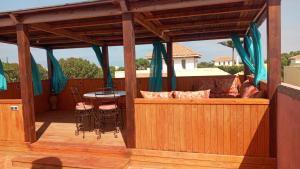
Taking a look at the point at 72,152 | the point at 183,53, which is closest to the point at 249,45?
the point at 72,152

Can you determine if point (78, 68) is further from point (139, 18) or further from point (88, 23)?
point (139, 18)

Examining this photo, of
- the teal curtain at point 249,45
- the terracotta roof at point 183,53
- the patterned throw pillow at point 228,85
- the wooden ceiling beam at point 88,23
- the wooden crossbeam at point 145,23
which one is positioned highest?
the terracotta roof at point 183,53

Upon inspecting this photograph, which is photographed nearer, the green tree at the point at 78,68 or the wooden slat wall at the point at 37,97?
the wooden slat wall at the point at 37,97

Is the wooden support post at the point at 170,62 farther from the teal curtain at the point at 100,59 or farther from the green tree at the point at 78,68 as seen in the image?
the green tree at the point at 78,68

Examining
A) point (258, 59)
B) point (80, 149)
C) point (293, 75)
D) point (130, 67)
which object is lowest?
point (80, 149)

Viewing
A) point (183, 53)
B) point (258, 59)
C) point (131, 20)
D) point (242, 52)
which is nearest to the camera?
point (131, 20)

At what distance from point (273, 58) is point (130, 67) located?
220cm

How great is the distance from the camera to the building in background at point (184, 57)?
66.9ft

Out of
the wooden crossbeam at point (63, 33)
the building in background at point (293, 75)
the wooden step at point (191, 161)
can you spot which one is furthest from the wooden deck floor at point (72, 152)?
the building in background at point (293, 75)

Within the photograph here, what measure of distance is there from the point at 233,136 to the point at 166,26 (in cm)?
334

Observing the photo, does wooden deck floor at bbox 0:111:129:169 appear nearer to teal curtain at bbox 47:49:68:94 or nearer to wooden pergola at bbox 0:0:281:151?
wooden pergola at bbox 0:0:281:151

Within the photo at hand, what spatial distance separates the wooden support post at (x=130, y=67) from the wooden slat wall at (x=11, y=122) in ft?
7.57

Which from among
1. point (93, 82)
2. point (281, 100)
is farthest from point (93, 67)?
point (281, 100)

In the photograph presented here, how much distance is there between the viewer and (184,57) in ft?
68.0
